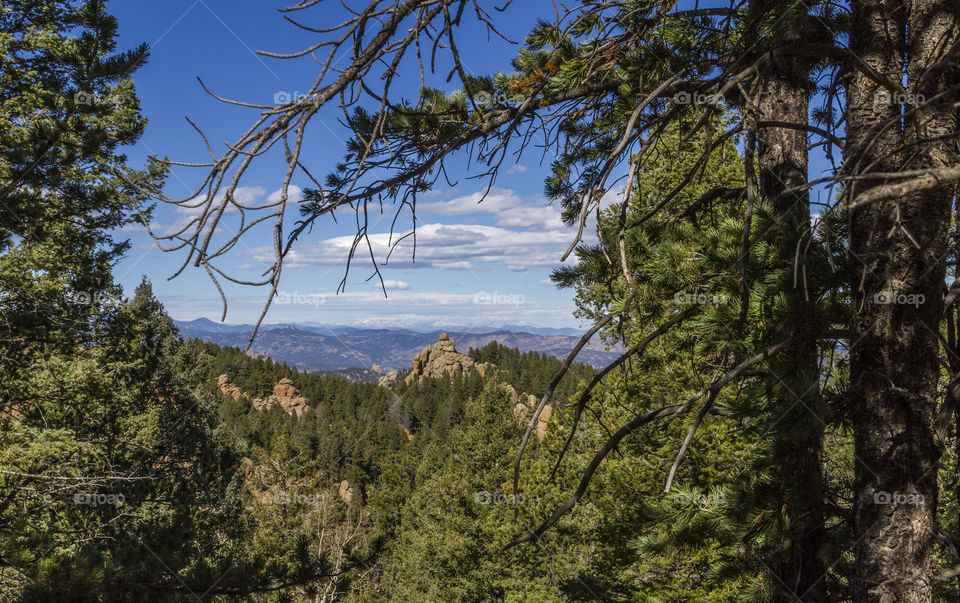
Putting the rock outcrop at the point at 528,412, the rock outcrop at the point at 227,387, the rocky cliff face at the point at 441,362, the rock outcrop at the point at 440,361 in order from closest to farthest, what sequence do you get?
the rock outcrop at the point at 528,412, the rock outcrop at the point at 227,387, the rocky cliff face at the point at 441,362, the rock outcrop at the point at 440,361

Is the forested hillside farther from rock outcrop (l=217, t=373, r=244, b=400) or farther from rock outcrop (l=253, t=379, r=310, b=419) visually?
rock outcrop (l=253, t=379, r=310, b=419)

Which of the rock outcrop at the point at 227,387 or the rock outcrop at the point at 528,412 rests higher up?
the rock outcrop at the point at 528,412

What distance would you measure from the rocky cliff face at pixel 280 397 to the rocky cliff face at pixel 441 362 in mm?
19397

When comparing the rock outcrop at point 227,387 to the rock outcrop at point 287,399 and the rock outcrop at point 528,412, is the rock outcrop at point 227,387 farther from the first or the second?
the rock outcrop at point 528,412

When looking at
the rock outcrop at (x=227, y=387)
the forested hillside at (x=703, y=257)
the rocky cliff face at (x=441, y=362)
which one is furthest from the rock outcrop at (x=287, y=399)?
the forested hillside at (x=703, y=257)

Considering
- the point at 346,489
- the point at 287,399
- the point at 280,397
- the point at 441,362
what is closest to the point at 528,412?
the point at 346,489

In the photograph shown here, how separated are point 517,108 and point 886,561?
262 centimetres

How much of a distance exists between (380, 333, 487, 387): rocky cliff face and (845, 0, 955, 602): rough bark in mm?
85231

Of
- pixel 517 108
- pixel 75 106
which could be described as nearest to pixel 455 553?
pixel 75 106

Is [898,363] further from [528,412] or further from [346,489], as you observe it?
[346,489]

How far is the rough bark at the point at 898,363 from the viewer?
78.5 inches

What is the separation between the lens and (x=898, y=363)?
2064mm

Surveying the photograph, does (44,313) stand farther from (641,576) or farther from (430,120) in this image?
(641,576)

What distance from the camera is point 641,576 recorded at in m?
7.67
